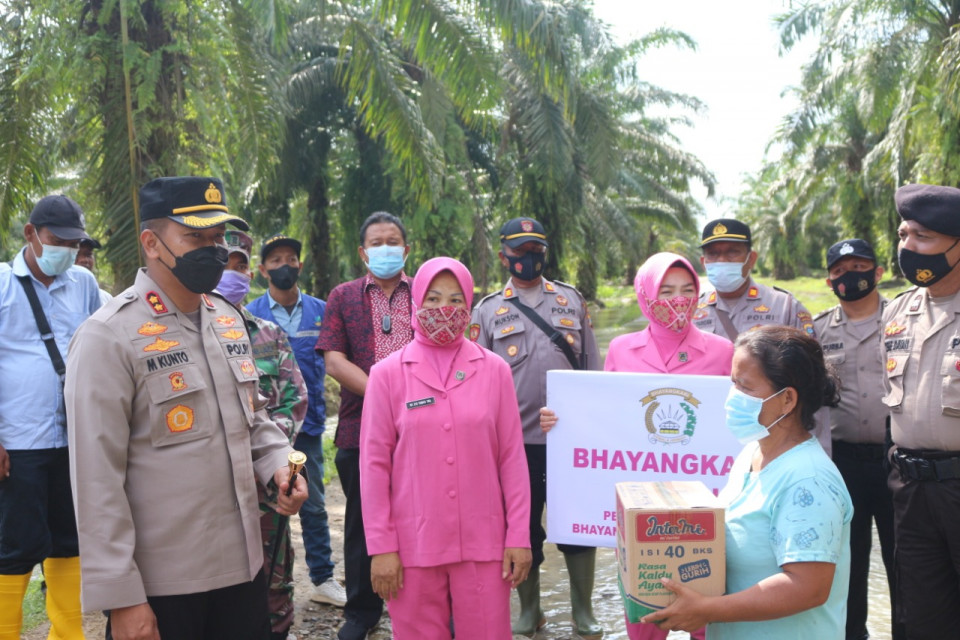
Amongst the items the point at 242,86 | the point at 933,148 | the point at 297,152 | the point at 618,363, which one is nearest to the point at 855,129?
the point at 933,148

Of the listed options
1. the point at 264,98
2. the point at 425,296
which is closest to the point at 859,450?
the point at 425,296

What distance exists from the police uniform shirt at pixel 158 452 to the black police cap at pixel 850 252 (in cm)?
321

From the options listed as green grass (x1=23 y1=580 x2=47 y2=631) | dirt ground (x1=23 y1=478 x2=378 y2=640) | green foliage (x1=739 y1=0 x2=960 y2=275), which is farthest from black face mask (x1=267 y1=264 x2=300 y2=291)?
green foliage (x1=739 y1=0 x2=960 y2=275)

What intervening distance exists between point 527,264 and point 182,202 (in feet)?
7.92

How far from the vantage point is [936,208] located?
3332mm

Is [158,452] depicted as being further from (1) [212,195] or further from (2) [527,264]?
(2) [527,264]

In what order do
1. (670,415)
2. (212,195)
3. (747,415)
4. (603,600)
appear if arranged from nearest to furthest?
1. (747,415)
2. (212,195)
3. (670,415)
4. (603,600)

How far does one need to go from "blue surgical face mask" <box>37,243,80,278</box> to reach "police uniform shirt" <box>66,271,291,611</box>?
1.56 metres

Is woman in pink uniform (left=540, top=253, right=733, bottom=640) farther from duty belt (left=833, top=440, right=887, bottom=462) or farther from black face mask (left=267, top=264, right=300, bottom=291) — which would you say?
black face mask (left=267, top=264, right=300, bottom=291)

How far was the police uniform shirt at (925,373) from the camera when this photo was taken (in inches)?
129

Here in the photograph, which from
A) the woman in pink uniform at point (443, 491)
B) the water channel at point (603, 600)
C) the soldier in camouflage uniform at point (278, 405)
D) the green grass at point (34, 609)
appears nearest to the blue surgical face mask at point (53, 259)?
the soldier in camouflage uniform at point (278, 405)

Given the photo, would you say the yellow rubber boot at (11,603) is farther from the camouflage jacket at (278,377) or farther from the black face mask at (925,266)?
the black face mask at (925,266)

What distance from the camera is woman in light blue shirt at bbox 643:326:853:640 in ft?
7.07

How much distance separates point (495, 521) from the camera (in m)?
3.29
